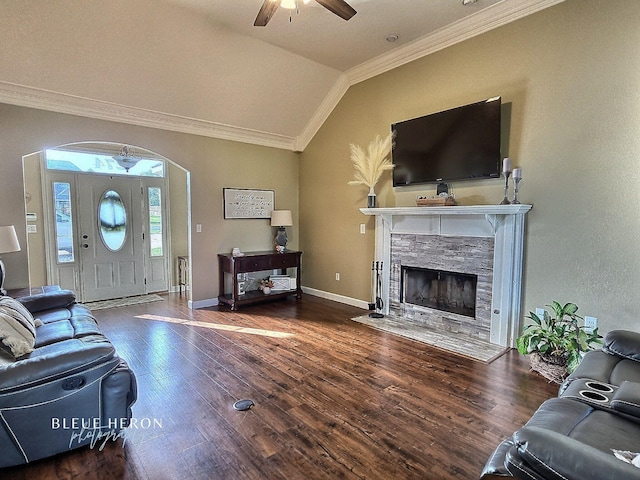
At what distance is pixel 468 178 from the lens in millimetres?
3756

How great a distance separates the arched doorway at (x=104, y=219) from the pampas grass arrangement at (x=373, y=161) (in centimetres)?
257

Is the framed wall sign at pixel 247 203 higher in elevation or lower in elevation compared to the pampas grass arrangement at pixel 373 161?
lower

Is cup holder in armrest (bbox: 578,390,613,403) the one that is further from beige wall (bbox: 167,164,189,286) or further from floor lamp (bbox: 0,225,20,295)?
beige wall (bbox: 167,164,189,286)

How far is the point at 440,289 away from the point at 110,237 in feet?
16.8

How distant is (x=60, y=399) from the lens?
6.05 ft

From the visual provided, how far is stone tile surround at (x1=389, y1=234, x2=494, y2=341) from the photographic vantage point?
371cm

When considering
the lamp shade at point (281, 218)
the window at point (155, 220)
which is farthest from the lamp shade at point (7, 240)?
the lamp shade at point (281, 218)

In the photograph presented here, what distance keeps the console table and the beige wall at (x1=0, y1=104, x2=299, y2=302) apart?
0.17 metres

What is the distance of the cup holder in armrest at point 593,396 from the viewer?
Answer: 162cm

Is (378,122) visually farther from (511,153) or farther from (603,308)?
(603,308)

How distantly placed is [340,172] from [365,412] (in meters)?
3.71

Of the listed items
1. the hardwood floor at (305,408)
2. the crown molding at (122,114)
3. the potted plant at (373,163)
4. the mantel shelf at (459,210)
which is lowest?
the hardwood floor at (305,408)

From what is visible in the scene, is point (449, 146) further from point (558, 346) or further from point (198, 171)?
point (198, 171)

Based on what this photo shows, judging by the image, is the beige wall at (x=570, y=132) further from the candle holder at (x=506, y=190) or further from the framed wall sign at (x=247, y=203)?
the framed wall sign at (x=247, y=203)
